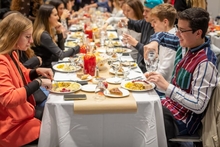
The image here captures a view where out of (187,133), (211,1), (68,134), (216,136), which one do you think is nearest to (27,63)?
(68,134)

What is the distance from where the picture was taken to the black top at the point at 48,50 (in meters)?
3.13

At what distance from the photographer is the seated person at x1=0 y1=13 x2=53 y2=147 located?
6.04 feet

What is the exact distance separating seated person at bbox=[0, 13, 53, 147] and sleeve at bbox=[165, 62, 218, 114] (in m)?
0.92

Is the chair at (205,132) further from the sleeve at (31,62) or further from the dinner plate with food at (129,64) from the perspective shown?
the sleeve at (31,62)

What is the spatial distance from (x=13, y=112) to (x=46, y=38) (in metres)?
1.42

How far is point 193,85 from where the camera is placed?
2.00 m

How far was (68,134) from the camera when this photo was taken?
196cm

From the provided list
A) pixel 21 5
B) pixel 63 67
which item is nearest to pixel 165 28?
pixel 63 67

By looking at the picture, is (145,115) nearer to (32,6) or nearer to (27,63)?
(27,63)

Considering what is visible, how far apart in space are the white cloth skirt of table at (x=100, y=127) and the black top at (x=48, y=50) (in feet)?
3.83

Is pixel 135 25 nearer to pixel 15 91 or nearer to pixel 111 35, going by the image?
pixel 111 35

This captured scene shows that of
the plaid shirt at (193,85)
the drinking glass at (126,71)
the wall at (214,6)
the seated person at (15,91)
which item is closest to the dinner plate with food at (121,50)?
the drinking glass at (126,71)

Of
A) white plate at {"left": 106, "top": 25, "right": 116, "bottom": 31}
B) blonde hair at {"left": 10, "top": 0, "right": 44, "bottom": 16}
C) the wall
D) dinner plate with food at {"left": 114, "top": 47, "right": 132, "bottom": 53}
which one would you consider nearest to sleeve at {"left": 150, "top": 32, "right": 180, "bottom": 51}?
dinner plate with food at {"left": 114, "top": 47, "right": 132, "bottom": 53}

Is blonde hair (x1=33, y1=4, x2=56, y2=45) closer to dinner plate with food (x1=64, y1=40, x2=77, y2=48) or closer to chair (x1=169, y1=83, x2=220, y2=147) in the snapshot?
dinner plate with food (x1=64, y1=40, x2=77, y2=48)
